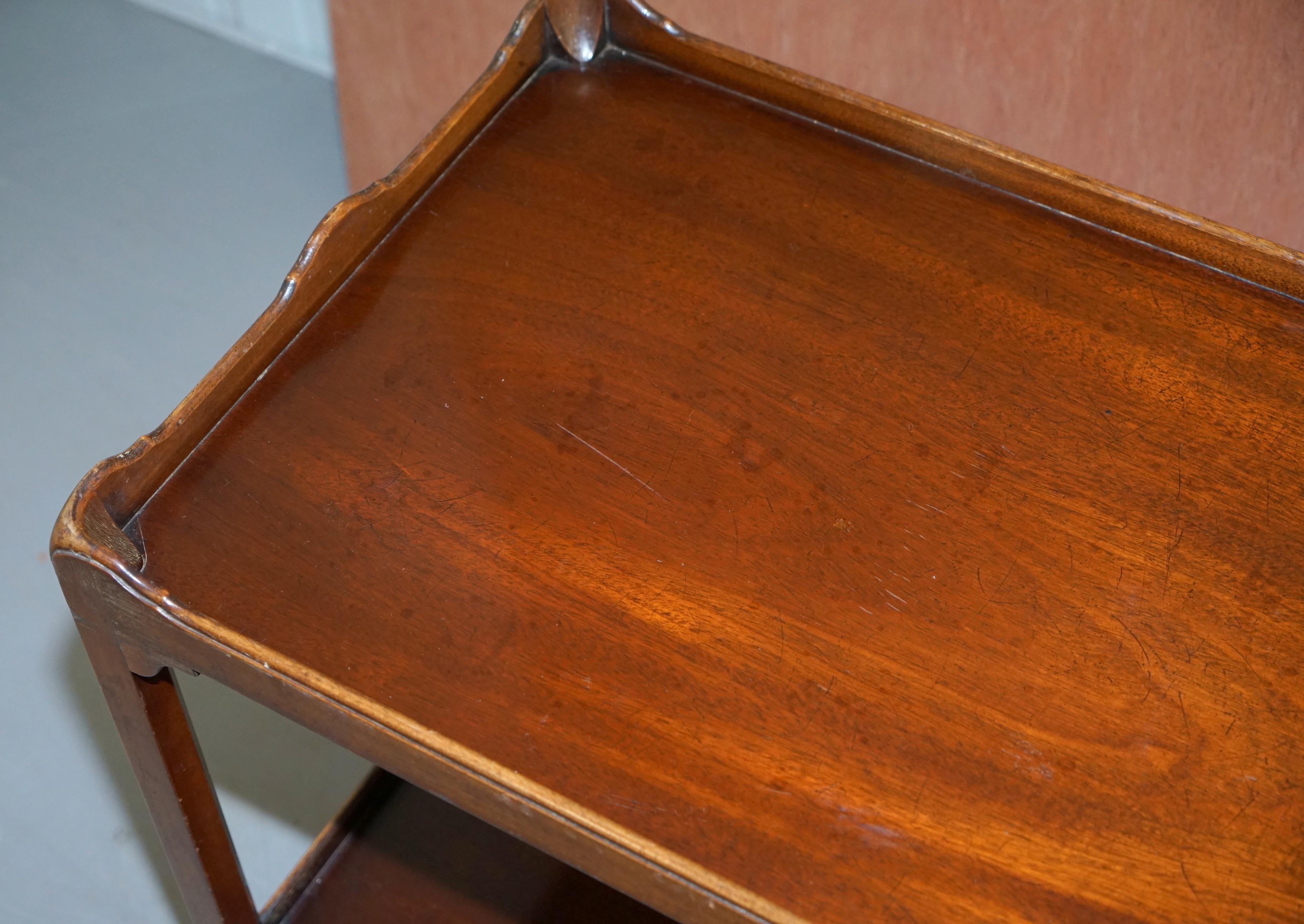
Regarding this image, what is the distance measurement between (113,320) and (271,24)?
60cm

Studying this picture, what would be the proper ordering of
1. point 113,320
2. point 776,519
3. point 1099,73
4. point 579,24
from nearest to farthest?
1. point 776,519
2. point 579,24
3. point 1099,73
4. point 113,320

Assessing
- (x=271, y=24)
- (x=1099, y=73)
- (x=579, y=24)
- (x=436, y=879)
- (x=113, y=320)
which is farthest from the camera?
(x=271, y=24)

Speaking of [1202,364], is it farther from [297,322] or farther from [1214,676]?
[297,322]

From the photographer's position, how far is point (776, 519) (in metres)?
0.85

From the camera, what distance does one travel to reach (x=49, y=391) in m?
1.64

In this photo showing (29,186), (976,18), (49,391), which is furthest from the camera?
(29,186)

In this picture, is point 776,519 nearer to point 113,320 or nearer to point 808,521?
point 808,521

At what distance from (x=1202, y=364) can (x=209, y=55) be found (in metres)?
1.66

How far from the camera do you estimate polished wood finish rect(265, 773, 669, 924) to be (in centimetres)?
120

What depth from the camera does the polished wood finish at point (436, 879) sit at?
1.20 metres

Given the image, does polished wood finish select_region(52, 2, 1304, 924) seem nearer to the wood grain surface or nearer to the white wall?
the wood grain surface

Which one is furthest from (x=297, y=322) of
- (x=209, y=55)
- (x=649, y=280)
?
(x=209, y=55)

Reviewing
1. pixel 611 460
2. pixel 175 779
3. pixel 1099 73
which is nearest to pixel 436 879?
pixel 175 779

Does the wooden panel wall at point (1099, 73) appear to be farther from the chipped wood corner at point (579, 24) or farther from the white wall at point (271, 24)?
the white wall at point (271, 24)
